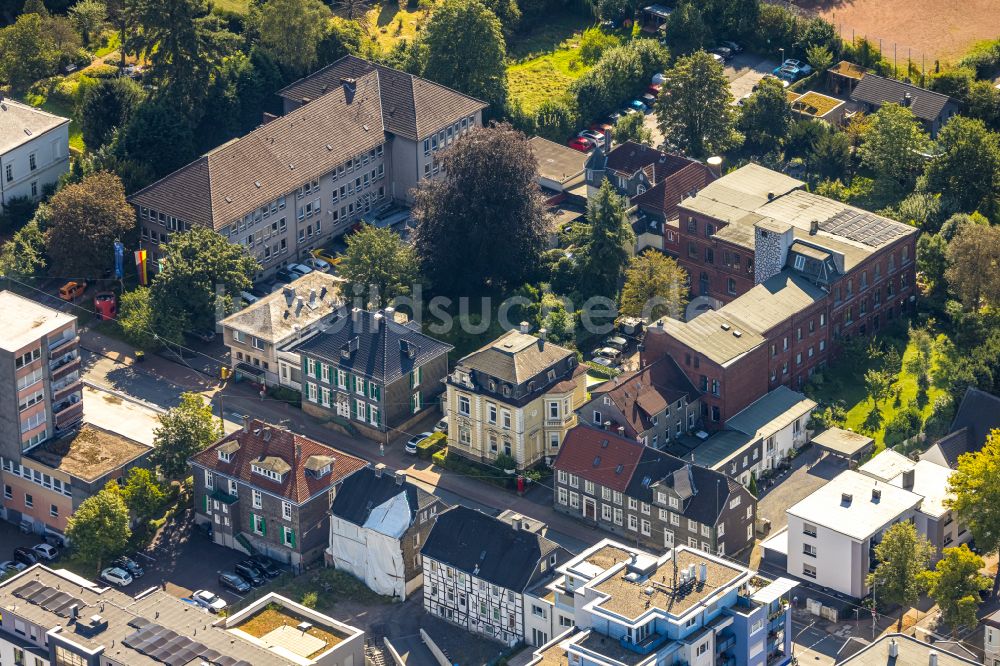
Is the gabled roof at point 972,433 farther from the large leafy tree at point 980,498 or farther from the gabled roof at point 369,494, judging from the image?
the gabled roof at point 369,494

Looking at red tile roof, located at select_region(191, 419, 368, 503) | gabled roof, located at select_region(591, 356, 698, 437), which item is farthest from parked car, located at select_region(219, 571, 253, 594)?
gabled roof, located at select_region(591, 356, 698, 437)

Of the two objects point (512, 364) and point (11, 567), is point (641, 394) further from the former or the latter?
point (11, 567)

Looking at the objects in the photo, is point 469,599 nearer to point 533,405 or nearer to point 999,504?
point 533,405

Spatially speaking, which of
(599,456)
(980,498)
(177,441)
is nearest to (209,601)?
(177,441)

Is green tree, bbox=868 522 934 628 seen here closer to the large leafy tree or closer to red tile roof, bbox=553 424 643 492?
A: the large leafy tree

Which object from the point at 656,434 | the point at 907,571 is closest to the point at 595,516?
the point at 656,434
